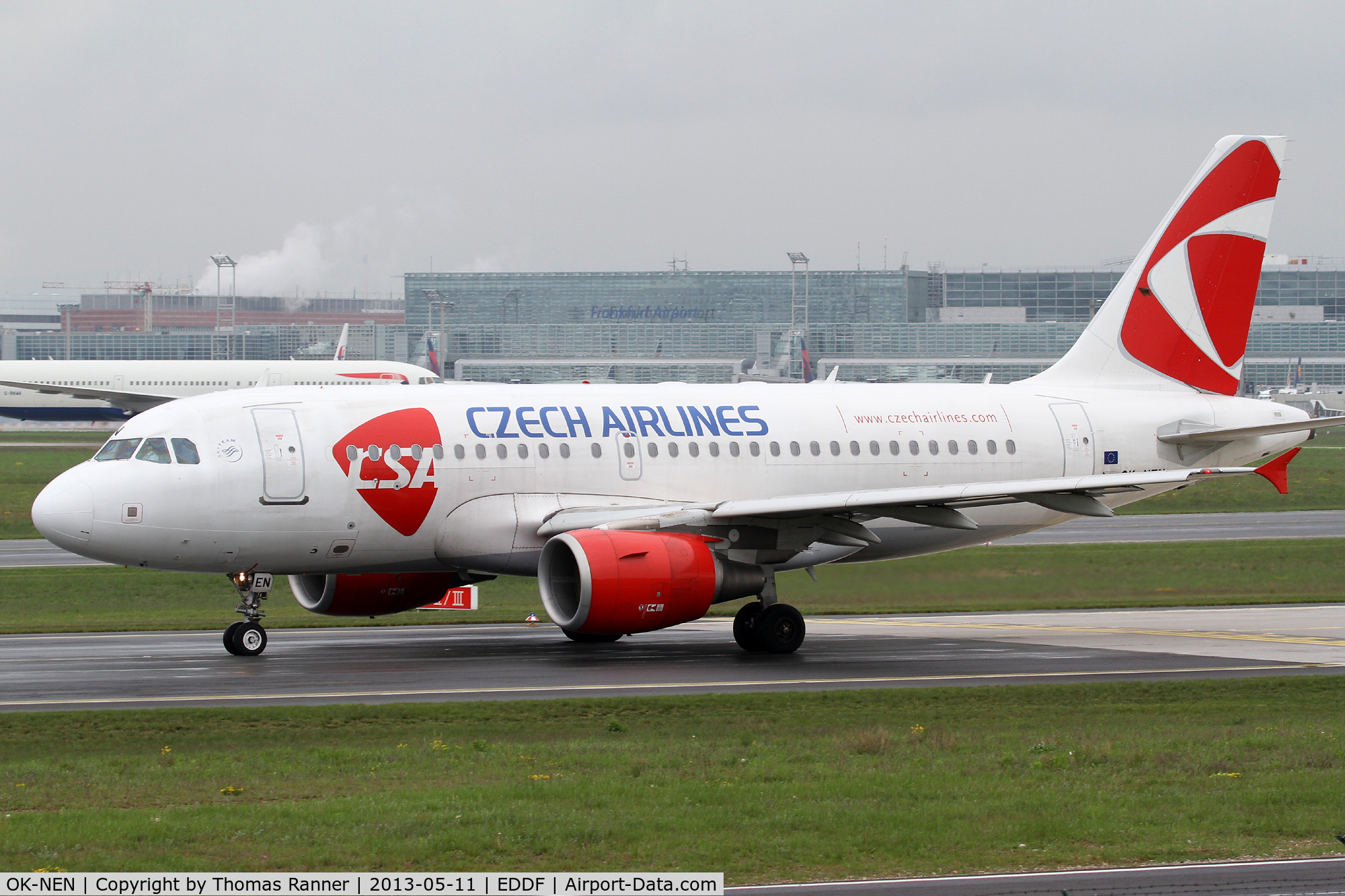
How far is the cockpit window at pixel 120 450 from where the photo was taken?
85.0ft

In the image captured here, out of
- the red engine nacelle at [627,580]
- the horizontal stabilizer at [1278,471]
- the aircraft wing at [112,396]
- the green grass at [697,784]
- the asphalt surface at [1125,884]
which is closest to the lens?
the asphalt surface at [1125,884]

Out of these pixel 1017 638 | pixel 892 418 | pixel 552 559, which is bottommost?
pixel 1017 638

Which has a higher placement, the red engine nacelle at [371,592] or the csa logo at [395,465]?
the csa logo at [395,465]

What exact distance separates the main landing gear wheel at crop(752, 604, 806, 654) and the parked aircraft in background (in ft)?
187

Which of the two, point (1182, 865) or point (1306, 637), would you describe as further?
point (1306, 637)

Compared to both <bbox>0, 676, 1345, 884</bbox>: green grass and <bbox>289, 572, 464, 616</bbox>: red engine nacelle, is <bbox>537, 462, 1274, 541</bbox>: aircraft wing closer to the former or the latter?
<bbox>289, 572, 464, 616</bbox>: red engine nacelle

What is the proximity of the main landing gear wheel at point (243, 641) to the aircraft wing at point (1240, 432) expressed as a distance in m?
18.6

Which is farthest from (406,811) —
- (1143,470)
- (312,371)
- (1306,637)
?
(312,371)

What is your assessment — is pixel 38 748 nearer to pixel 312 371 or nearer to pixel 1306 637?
pixel 1306 637

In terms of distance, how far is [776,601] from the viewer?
91.1 feet

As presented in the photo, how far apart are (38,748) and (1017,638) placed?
714 inches
